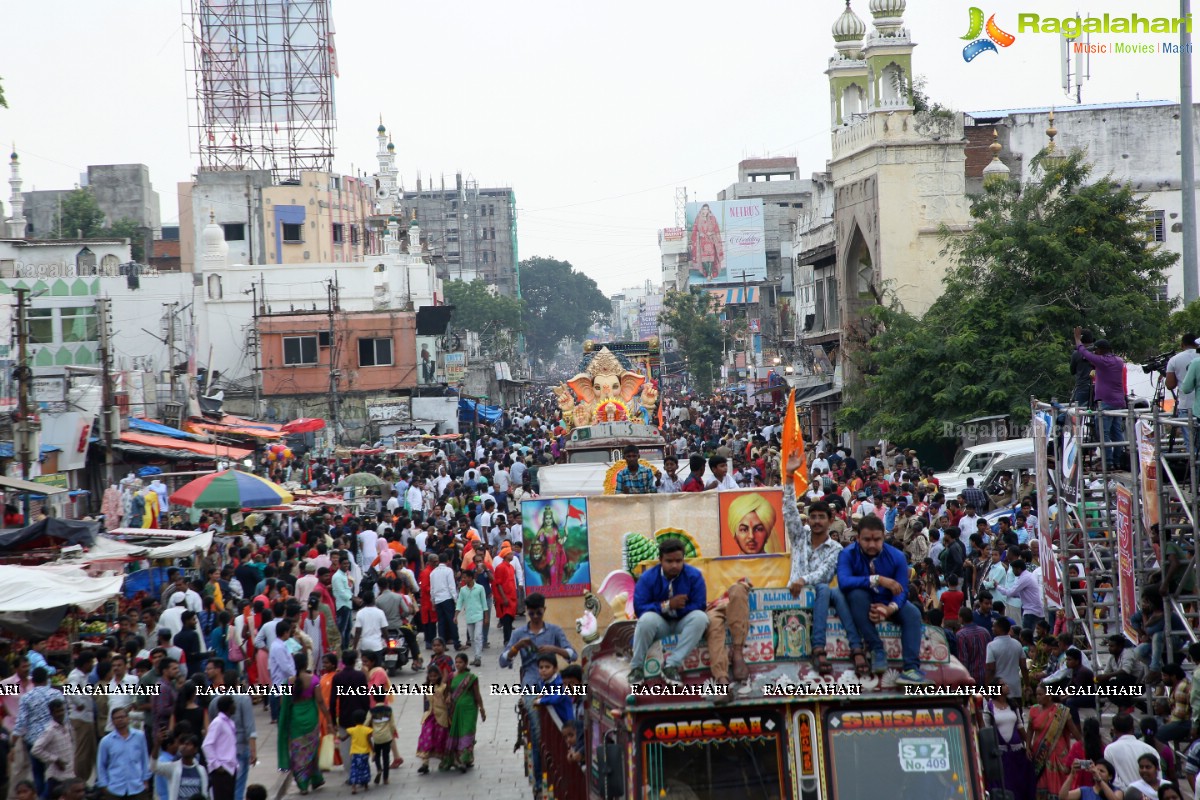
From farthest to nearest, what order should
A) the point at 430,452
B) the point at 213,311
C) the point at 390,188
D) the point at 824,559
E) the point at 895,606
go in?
the point at 390,188 → the point at 213,311 → the point at 430,452 → the point at 824,559 → the point at 895,606

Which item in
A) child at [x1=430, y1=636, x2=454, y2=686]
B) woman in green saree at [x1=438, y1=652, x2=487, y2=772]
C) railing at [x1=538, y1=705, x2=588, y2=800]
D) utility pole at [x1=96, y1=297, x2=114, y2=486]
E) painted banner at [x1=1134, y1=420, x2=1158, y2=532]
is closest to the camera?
railing at [x1=538, y1=705, x2=588, y2=800]

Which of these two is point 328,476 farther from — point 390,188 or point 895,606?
point 390,188

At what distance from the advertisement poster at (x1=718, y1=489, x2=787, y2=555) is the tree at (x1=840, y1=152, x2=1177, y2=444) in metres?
17.4

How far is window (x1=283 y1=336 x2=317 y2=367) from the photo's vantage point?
49812mm

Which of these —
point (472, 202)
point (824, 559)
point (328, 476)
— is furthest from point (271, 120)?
point (472, 202)

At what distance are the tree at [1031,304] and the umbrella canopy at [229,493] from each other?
14.8 m

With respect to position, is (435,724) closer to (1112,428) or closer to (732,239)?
(1112,428)

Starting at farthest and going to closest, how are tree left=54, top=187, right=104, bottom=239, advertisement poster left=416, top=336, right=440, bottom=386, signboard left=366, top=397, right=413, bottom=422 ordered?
1. tree left=54, top=187, right=104, bottom=239
2. advertisement poster left=416, top=336, right=440, bottom=386
3. signboard left=366, top=397, right=413, bottom=422

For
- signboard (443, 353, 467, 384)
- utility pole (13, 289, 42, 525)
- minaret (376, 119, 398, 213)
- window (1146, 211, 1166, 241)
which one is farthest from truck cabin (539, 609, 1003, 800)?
minaret (376, 119, 398, 213)

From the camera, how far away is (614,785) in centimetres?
634

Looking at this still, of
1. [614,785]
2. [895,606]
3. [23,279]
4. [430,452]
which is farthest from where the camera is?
[23,279]

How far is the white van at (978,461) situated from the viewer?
24562 mm

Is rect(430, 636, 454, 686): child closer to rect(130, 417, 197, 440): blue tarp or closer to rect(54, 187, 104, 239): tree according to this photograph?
rect(130, 417, 197, 440): blue tarp

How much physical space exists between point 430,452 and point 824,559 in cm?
3149
